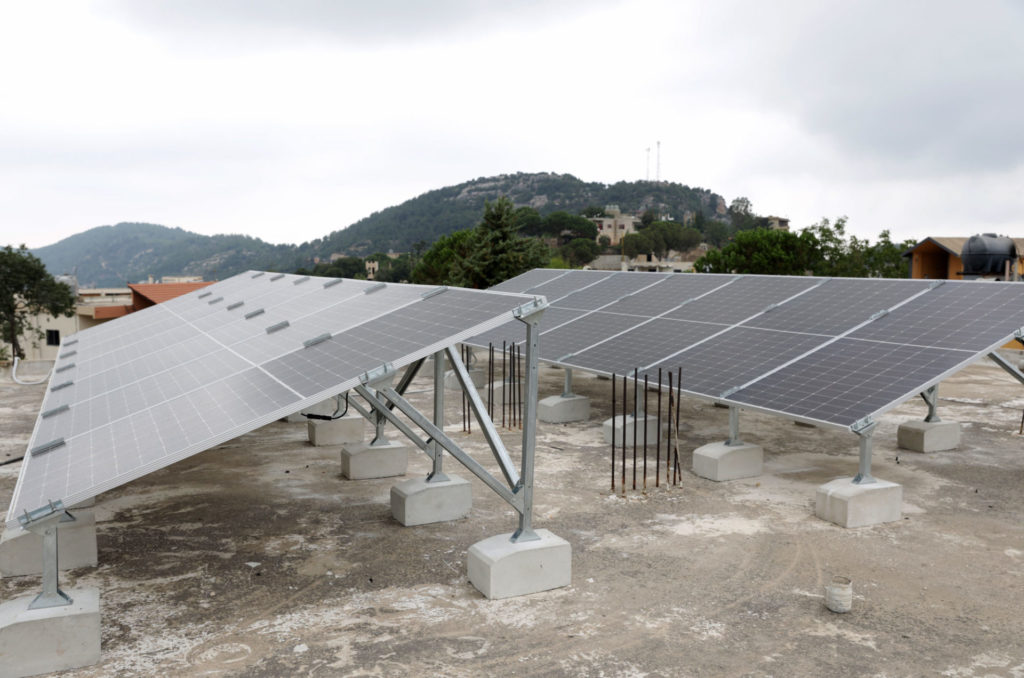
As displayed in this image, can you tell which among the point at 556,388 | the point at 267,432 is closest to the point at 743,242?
the point at 556,388

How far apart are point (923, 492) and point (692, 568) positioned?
20.1 ft

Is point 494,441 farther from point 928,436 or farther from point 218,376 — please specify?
point 928,436

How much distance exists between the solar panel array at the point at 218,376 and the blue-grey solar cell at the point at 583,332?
217 inches

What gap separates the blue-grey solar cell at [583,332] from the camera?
63.3ft

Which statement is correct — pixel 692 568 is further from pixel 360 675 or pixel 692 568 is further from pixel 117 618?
pixel 117 618

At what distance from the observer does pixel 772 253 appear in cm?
7669

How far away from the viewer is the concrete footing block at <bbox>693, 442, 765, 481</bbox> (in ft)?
48.1

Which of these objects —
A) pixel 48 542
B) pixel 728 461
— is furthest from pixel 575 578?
pixel 48 542

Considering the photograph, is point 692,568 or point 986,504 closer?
point 692,568

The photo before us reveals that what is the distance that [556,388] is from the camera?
25594mm

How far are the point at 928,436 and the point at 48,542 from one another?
16.4 metres

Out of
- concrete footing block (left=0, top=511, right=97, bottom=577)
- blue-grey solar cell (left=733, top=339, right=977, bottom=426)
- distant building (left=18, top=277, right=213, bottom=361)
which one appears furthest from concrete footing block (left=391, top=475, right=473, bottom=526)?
distant building (left=18, top=277, right=213, bottom=361)

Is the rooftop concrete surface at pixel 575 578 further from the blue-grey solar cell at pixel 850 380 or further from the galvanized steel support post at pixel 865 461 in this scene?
the blue-grey solar cell at pixel 850 380

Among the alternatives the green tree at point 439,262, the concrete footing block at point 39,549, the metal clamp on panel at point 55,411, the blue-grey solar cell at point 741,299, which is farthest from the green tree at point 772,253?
the concrete footing block at point 39,549
